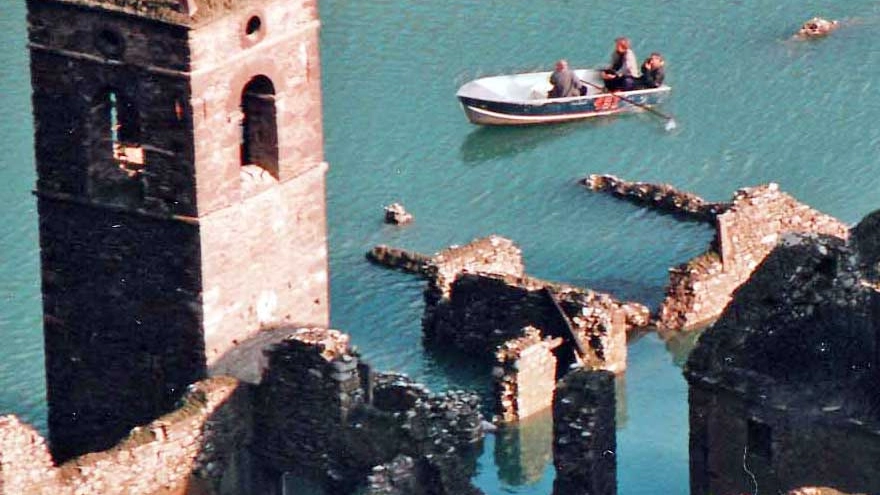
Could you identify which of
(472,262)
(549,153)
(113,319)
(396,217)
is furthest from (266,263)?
(549,153)

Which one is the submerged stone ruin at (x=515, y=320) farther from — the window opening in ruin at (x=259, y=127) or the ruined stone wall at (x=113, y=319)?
the ruined stone wall at (x=113, y=319)

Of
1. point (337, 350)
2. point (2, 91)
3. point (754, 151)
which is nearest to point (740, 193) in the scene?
point (754, 151)

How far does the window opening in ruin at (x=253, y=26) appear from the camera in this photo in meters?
55.0

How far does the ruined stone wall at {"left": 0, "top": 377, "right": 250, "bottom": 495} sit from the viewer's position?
53.3 m

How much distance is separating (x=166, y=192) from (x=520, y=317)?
8155 mm

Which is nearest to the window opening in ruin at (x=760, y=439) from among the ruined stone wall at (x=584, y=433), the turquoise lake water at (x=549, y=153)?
the ruined stone wall at (x=584, y=433)

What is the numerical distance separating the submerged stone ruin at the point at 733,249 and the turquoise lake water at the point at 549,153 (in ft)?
2.47

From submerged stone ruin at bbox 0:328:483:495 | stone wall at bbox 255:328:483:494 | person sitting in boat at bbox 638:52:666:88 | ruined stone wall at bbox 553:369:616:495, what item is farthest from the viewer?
person sitting in boat at bbox 638:52:666:88

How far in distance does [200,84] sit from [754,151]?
64.0 ft

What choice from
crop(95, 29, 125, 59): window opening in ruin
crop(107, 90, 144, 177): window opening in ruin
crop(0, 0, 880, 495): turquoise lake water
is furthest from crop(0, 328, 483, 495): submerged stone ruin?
crop(95, 29, 125, 59): window opening in ruin

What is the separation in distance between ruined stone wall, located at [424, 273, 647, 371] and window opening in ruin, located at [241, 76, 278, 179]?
6050mm

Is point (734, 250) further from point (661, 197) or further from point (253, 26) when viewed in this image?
point (253, 26)

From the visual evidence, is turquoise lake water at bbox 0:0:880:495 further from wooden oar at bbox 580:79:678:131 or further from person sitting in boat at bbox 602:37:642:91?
person sitting in boat at bbox 602:37:642:91

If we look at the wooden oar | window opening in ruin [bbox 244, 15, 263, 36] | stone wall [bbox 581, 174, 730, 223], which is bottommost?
stone wall [bbox 581, 174, 730, 223]
